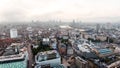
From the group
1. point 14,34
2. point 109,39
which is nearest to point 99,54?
point 109,39

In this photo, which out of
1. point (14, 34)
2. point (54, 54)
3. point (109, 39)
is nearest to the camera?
point (54, 54)

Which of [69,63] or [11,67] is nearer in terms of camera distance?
[11,67]

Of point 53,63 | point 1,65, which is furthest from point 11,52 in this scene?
point 53,63

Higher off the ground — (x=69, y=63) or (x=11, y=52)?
(x=11, y=52)

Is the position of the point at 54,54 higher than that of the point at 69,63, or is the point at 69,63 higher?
the point at 54,54

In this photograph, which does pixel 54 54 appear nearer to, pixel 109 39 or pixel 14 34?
pixel 109 39

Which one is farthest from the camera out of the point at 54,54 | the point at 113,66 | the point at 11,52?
the point at 11,52

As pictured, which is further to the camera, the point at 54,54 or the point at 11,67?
the point at 54,54

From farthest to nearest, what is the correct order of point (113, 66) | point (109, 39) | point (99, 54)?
point (109, 39), point (99, 54), point (113, 66)

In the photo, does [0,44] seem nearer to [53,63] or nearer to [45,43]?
[45,43]
